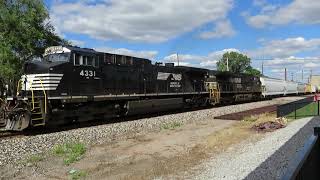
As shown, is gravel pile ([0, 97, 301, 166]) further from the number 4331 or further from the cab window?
the cab window

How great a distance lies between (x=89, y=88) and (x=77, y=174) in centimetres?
1034

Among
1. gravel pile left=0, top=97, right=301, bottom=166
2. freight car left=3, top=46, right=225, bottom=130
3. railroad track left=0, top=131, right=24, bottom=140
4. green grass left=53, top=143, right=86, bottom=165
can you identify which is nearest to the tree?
freight car left=3, top=46, right=225, bottom=130

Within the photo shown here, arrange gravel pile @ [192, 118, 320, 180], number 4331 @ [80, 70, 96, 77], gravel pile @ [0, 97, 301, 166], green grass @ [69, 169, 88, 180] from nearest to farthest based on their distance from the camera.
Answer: gravel pile @ [192, 118, 320, 180]
green grass @ [69, 169, 88, 180]
gravel pile @ [0, 97, 301, 166]
number 4331 @ [80, 70, 96, 77]

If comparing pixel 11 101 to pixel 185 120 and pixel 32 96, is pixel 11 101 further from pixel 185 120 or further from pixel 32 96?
pixel 185 120

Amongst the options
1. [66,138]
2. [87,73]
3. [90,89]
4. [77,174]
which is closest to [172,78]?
[90,89]

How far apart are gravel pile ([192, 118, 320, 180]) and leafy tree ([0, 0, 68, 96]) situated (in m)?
21.5

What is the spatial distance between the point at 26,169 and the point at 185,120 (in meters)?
13.1

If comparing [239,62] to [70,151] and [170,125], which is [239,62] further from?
[70,151]

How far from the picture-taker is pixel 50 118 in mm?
17781

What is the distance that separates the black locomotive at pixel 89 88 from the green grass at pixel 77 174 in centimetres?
722

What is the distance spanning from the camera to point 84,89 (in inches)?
779

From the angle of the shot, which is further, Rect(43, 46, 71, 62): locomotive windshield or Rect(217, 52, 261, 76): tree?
Rect(217, 52, 261, 76): tree

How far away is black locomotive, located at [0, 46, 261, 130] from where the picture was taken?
17359 mm

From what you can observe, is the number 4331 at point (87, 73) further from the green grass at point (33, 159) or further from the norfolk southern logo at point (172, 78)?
the green grass at point (33, 159)
